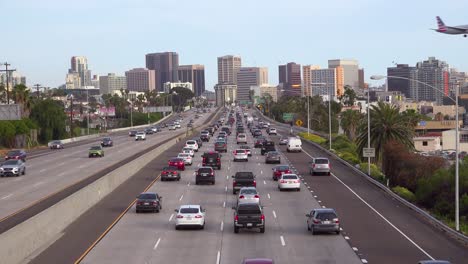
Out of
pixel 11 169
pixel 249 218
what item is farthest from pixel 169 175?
pixel 249 218

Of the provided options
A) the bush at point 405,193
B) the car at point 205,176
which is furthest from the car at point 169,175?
→ the bush at point 405,193

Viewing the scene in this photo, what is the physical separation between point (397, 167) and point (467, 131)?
80408 mm

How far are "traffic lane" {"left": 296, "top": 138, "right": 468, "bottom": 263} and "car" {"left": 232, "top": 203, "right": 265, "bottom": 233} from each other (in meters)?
6.32

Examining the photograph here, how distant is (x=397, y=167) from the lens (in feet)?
183

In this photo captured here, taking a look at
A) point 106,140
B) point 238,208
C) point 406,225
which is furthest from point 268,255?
point 106,140

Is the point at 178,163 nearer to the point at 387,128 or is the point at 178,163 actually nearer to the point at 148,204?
the point at 387,128

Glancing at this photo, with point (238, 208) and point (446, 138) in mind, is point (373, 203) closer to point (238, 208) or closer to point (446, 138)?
point (238, 208)

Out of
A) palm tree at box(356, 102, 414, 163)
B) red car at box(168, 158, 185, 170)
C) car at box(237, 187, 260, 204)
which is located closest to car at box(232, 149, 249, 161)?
red car at box(168, 158, 185, 170)

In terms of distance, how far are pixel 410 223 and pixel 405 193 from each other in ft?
42.1

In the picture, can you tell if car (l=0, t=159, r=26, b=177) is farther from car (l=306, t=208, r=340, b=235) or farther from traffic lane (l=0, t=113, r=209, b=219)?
car (l=306, t=208, r=340, b=235)

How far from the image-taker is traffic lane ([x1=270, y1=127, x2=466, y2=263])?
28.0 m

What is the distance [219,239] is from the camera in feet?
103

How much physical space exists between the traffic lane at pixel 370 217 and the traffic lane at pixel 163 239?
19.8ft

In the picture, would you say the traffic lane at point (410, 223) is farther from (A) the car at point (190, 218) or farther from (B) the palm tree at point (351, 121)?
(B) the palm tree at point (351, 121)
